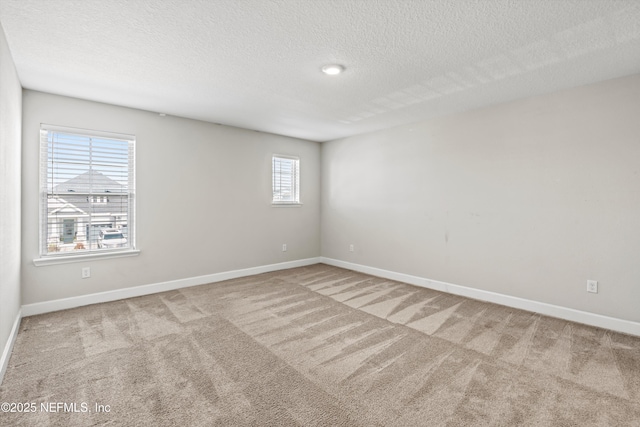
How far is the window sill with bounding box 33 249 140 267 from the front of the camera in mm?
3281

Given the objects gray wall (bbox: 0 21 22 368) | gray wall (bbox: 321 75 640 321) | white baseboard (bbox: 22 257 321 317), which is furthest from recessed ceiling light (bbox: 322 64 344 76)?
white baseboard (bbox: 22 257 321 317)

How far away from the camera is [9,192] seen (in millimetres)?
2451

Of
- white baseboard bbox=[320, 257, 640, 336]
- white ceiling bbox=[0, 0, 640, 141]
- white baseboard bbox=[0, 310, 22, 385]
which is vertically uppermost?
white ceiling bbox=[0, 0, 640, 141]

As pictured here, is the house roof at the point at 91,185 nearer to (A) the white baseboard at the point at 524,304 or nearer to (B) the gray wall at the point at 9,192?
(B) the gray wall at the point at 9,192

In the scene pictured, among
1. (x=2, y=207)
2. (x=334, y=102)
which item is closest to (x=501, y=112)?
(x=334, y=102)

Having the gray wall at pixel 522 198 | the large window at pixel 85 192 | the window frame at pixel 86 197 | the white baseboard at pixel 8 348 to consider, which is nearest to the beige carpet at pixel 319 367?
the white baseboard at pixel 8 348

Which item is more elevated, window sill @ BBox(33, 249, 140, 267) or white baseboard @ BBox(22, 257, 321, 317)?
window sill @ BBox(33, 249, 140, 267)

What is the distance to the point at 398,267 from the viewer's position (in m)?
4.76

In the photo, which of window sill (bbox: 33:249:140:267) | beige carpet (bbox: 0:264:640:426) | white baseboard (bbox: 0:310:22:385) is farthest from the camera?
window sill (bbox: 33:249:140:267)

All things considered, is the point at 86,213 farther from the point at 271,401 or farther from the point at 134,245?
the point at 271,401

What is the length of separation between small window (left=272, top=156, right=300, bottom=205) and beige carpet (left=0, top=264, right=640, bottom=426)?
92.5 inches

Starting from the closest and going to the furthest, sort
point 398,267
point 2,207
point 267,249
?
point 2,207 → point 398,267 → point 267,249

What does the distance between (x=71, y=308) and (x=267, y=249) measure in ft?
8.84

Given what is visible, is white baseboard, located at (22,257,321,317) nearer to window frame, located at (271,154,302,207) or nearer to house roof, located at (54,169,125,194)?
window frame, located at (271,154,302,207)
